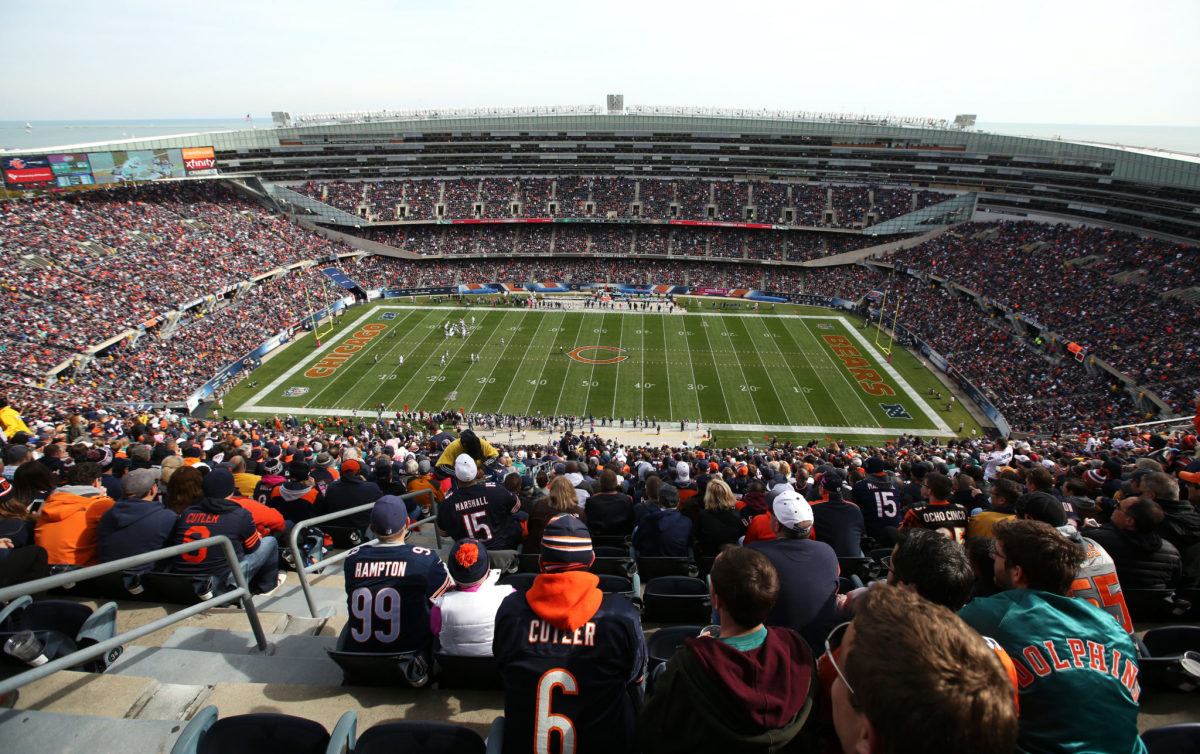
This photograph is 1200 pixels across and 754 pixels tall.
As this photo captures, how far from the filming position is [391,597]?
15.0ft

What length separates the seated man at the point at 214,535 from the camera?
574 centimetres

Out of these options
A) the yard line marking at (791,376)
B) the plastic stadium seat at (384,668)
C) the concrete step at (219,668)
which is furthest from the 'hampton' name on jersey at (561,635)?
the yard line marking at (791,376)

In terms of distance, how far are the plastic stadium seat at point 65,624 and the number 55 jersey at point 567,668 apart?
3600 millimetres

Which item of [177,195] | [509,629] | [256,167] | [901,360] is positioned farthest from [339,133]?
[509,629]

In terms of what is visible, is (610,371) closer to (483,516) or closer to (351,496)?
(351,496)

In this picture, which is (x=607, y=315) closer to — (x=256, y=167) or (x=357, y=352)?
(x=357, y=352)

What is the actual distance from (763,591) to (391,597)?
10.2 feet

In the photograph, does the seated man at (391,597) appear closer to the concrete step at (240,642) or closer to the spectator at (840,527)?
the concrete step at (240,642)

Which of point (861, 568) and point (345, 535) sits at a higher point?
point (861, 568)

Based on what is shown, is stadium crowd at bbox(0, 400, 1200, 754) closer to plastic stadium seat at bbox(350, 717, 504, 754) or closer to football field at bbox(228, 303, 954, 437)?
plastic stadium seat at bbox(350, 717, 504, 754)

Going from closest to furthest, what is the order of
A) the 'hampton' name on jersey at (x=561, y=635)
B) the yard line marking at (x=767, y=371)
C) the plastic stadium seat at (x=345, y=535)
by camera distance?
1. the 'hampton' name on jersey at (x=561, y=635)
2. the plastic stadium seat at (x=345, y=535)
3. the yard line marking at (x=767, y=371)

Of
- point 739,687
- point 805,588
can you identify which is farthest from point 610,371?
point 739,687

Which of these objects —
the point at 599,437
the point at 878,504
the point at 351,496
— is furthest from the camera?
the point at 599,437

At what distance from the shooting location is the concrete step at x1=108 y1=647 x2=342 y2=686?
4520 millimetres
